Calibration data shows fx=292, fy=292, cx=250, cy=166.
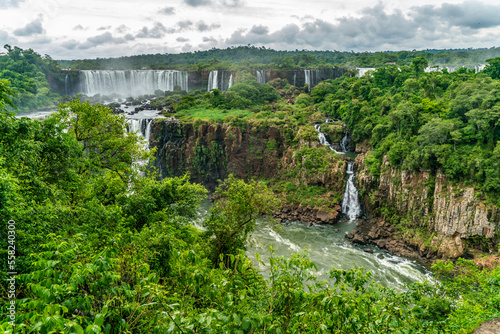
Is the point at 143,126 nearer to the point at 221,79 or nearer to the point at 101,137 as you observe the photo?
the point at 221,79

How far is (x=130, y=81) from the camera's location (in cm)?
6944

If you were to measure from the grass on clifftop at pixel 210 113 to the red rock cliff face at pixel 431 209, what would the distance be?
2412 centimetres

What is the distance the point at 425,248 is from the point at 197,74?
6229cm

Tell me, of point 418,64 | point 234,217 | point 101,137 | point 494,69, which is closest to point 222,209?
point 234,217

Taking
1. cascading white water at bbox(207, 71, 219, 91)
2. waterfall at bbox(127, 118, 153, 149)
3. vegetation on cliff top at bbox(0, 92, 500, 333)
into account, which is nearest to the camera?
vegetation on cliff top at bbox(0, 92, 500, 333)

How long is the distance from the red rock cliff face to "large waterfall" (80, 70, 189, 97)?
54.0m

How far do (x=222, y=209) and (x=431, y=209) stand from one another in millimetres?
20486

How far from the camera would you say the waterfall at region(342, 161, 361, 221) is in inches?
1282

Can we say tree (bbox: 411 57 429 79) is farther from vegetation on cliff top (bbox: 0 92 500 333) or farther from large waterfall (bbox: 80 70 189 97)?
large waterfall (bbox: 80 70 189 97)

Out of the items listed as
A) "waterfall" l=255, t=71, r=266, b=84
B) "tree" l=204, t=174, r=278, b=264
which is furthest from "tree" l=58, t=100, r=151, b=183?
"waterfall" l=255, t=71, r=266, b=84

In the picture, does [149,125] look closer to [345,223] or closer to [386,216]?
[345,223]

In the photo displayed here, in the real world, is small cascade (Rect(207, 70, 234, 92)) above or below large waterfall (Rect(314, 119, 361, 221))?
above

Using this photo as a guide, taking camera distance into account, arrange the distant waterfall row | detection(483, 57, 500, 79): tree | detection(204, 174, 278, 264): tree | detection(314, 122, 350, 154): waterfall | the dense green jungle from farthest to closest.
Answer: the distant waterfall row, detection(314, 122, 350, 154): waterfall, detection(483, 57, 500, 79): tree, detection(204, 174, 278, 264): tree, the dense green jungle

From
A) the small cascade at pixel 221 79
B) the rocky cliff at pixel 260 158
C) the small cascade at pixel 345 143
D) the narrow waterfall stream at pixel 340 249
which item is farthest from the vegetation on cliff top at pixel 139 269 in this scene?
the small cascade at pixel 221 79
